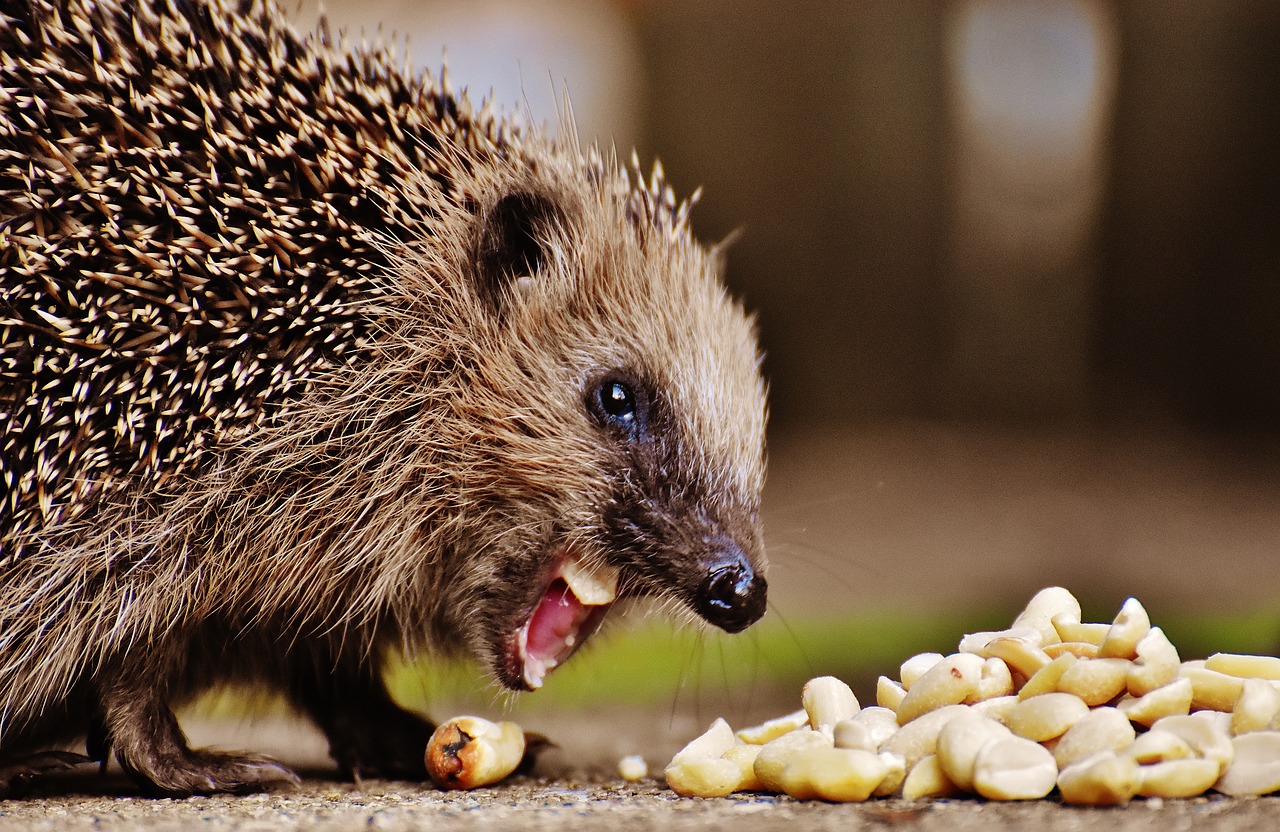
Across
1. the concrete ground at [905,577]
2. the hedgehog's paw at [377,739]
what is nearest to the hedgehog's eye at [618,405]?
the concrete ground at [905,577]

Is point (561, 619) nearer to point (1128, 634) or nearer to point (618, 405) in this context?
point (618, 405)

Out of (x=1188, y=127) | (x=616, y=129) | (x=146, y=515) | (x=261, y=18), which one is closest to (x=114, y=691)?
(x=146, y=515)

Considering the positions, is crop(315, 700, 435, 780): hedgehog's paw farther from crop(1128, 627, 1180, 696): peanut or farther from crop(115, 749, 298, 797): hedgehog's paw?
crop(1128, 627, 1180, 696): peanut

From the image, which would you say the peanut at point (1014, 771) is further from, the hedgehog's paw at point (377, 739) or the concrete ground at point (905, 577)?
the hedgehog's paw at point (377, 739)

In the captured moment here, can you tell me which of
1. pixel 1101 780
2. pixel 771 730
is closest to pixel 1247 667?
pixel 1101 780

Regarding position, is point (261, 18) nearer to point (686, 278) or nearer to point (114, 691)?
point (686, 278)
